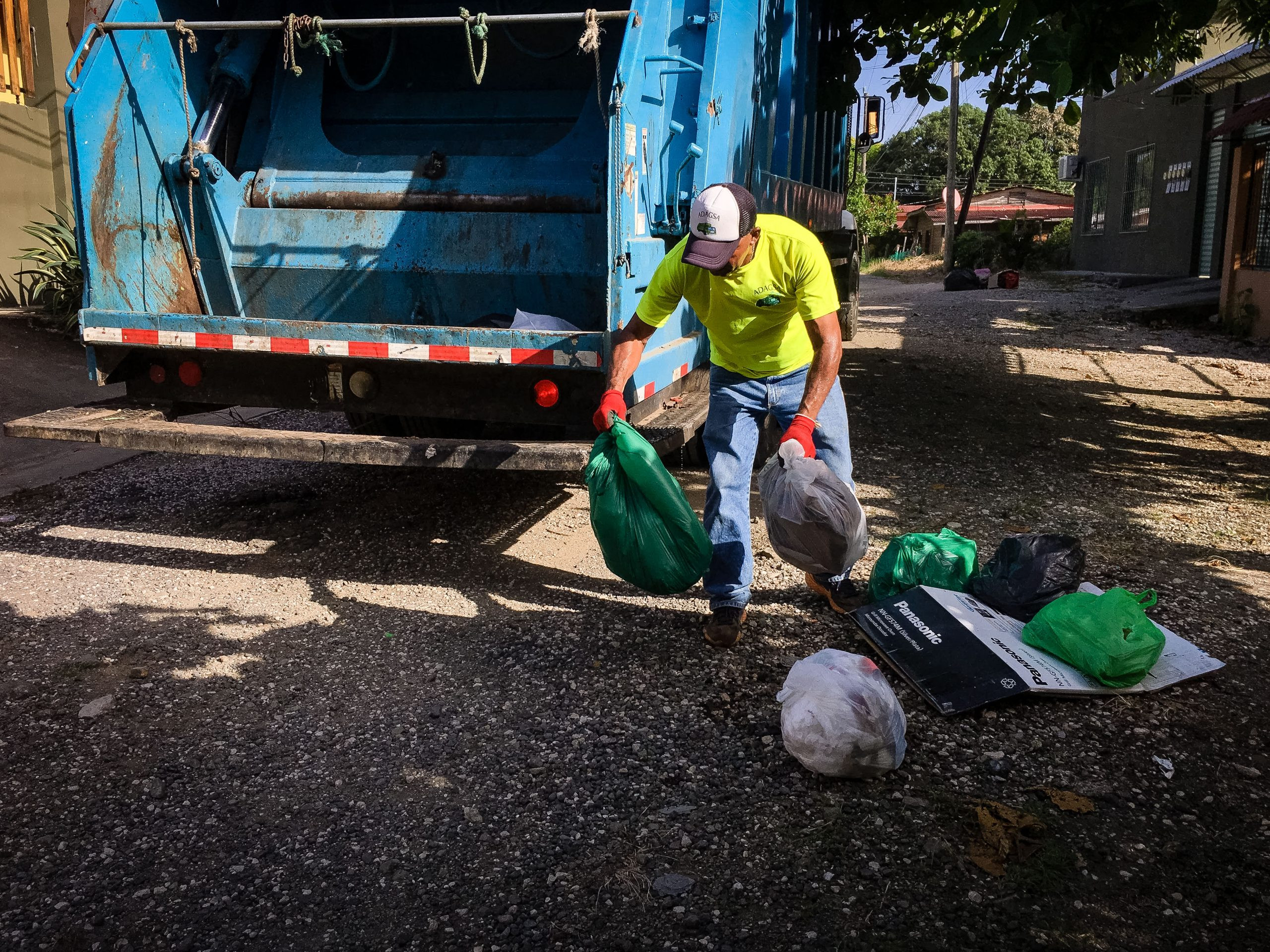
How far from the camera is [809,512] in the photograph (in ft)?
10.1

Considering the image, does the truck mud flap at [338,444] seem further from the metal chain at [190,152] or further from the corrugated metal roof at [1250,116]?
the corrugated metal roof at [1250,116]

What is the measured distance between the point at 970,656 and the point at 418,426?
2890mm

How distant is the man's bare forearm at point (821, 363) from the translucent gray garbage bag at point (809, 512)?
0.16 m

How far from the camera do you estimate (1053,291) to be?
18.0 m

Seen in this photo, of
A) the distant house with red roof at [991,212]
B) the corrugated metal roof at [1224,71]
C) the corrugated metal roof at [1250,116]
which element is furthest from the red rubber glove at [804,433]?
the distant house with red roof at [991,212]

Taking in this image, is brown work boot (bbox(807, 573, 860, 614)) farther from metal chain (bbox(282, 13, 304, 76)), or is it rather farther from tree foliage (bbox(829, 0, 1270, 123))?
metal chain (bbox(282, 13, 304, 76))

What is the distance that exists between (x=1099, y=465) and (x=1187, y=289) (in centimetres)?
1115

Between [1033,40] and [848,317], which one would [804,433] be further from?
[848,317]

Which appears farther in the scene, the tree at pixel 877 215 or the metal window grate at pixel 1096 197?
the tree at pixel 877 215

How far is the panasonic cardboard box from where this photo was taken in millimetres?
2965

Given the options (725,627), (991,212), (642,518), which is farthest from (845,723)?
(991,212)

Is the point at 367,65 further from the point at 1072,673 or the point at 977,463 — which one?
the point at 1072,673

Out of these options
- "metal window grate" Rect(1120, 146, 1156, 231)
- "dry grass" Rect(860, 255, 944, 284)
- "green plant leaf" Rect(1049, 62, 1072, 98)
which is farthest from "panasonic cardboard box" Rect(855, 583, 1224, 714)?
"dry grass" Rect(860, 255, 944, 284)

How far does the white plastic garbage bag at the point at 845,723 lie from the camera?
2543 millimetres
